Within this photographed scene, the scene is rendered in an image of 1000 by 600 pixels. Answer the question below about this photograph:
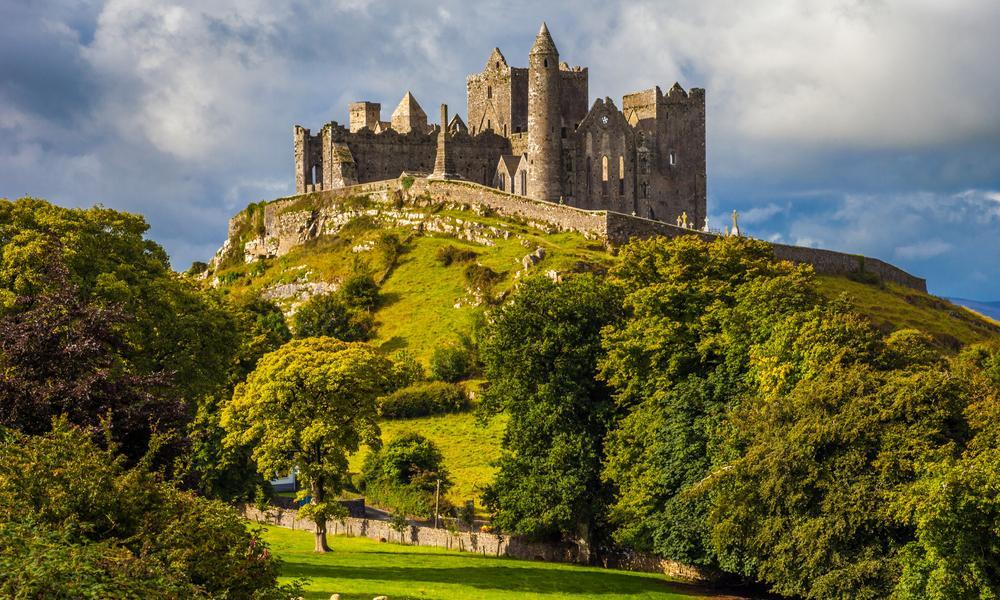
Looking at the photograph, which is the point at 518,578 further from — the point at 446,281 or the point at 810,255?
the point at 810,255

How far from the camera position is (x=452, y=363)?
89.4m

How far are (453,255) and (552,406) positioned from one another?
153 ft

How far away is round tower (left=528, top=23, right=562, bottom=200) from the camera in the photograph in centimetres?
10594

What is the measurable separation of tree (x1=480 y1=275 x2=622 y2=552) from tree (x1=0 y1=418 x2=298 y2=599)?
29521 mm

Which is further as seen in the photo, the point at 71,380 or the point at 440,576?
the point at 440,576

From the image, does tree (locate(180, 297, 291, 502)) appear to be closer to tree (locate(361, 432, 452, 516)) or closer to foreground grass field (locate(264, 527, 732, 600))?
foreground grass field (locate(264, 527, 732, 600))

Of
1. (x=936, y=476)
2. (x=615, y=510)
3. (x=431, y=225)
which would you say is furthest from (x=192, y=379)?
(x=431, y=225)

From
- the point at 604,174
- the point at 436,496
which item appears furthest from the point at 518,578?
the point at 604,174

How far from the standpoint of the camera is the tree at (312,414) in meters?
51.9

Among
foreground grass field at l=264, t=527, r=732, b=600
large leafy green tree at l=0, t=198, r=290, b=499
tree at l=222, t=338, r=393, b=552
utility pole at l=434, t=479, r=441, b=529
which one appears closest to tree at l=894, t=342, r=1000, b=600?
foreground grass field at l=264, t=527, r=732, b=600

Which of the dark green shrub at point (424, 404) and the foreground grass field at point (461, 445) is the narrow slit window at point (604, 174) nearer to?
the dark green shrub at point (424, 404)

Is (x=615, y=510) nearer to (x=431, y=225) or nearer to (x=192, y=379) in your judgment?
(x=192, y=379)

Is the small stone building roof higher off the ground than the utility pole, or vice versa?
the small stone building roof

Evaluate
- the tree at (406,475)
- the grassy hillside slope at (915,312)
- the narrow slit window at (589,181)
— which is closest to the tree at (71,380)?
the tree at (406,475)
